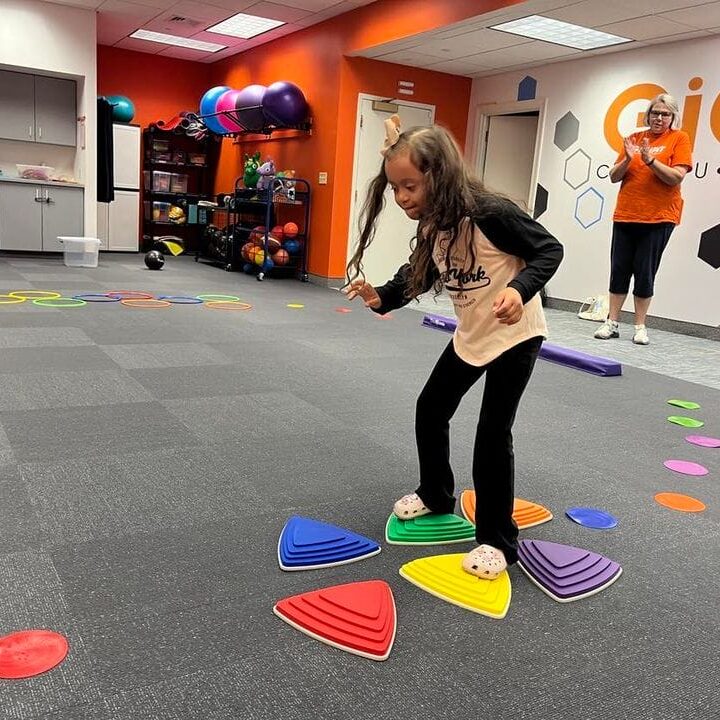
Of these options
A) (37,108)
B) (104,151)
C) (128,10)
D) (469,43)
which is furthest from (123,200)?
(469,43)

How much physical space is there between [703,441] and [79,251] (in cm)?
664

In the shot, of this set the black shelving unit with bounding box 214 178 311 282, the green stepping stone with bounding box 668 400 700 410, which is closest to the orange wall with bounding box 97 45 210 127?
the black shelving unit with bounding box 214 178 311 282

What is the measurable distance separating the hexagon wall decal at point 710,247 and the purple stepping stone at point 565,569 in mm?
4592

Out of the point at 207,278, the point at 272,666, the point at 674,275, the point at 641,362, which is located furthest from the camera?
the point at 207,278

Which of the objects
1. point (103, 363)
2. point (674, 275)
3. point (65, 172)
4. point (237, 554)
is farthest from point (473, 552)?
point (65, 172)

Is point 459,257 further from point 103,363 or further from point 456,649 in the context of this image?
point 103,363

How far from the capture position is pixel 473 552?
168 centimetres

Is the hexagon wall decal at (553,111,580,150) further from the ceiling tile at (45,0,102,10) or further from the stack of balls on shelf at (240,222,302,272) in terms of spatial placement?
the ceiling tile at (45,0,102,10)

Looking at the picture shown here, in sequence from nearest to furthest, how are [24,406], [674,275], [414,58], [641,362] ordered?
1. [24,406]
2. [641,362]
3. [674,275]
4. [414,58]

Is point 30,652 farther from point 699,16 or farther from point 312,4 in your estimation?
point 312,4

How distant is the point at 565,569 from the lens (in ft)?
5.60

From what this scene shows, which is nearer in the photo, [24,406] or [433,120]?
[24,406]

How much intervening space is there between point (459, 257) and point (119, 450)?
4.48ft

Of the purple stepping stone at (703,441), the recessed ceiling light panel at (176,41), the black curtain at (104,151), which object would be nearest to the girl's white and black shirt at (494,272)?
the purple stepping stone at (703,441)
